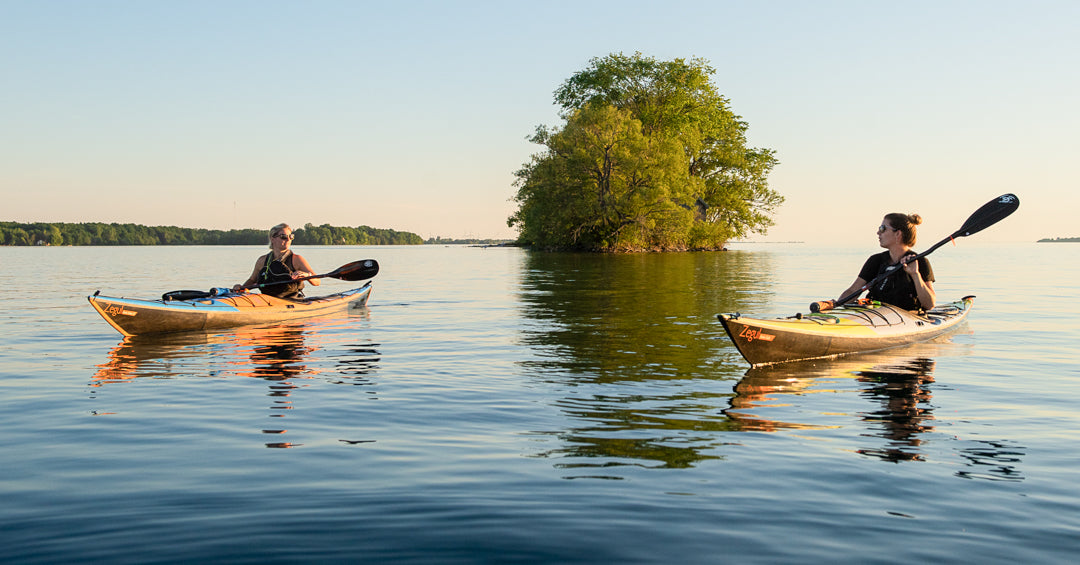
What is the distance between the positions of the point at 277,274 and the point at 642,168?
40.4 meters

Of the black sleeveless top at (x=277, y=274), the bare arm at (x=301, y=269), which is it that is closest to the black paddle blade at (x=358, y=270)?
the bare arm at (x=301, y=269)

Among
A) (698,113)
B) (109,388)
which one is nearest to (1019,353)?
(109,388)

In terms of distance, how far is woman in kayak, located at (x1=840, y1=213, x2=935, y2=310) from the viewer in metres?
9.88

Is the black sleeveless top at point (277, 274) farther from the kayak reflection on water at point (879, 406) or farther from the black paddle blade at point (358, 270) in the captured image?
the kayak reflection on water at point (879, 406)

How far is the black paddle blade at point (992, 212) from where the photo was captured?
11852mm

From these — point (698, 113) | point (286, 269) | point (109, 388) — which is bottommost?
point (109, 388)

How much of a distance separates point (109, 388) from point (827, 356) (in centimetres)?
810

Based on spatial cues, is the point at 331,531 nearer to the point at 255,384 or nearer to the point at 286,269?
the point at 255,384

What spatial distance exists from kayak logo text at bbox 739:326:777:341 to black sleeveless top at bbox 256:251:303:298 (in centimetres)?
829

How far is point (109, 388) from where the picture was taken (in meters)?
7.43

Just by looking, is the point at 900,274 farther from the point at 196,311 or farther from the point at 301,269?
the point at 196,311

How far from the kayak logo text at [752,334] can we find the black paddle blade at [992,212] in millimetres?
5424

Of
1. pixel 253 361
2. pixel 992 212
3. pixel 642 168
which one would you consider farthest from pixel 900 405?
pixel 642 168

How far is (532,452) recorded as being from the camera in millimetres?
4949
